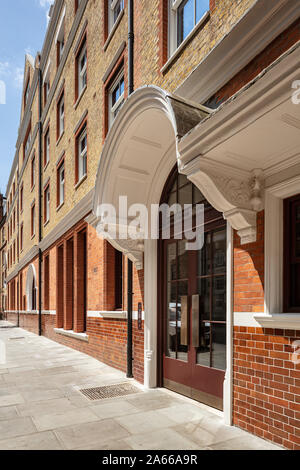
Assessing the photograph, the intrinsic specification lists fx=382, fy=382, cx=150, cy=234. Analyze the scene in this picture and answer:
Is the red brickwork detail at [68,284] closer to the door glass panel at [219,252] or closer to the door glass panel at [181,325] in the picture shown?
the door glass panel at [181,325]

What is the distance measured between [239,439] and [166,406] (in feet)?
5.01

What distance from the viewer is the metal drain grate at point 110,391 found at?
615cm

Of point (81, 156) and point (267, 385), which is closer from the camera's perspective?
point (267, 385)

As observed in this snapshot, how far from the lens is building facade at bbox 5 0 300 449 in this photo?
3.79m

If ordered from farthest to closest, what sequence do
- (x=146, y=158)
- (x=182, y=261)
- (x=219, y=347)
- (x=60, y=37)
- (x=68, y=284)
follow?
(x=60, y=37), (x=68, y=284), (x=146, y=158), (x=182, y=261), (x=219, y=347)

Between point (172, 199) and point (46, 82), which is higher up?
point (46, 82)

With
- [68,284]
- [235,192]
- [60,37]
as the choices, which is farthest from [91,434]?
[60,37]

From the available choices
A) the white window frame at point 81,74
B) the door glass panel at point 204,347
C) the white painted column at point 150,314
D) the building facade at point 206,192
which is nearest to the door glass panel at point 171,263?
the building facade at point 206,192

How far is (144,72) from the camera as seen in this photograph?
7.26 m

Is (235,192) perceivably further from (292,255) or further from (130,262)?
(130,262)

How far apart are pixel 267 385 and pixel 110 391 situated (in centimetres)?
322

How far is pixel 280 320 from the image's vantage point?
A: 3816 millimetres

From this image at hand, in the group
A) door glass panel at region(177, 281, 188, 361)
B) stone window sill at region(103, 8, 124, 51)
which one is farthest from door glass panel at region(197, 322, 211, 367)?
stone window sill at region(103, 8, 124, 51)

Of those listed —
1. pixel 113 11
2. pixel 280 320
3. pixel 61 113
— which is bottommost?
pixel 280 320
